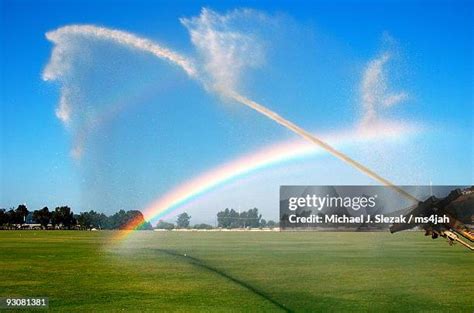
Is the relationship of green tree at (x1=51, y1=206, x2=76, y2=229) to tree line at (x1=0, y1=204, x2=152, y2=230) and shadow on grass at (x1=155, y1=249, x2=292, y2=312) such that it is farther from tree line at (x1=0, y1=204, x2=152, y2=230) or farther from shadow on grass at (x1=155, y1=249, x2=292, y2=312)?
shadow on grass at (x1=155, y1=249, x2=292, y2=312)

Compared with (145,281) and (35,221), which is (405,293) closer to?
(145,281)

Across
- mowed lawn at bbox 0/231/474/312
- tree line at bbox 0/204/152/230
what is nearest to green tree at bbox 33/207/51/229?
tree line at bbox 0/204/152/230

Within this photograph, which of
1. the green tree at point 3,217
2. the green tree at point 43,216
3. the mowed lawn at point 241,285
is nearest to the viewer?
the mowed lawn at point 241,285

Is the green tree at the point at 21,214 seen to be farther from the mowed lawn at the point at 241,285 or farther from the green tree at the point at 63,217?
the mowed lawn at the point at 241,285

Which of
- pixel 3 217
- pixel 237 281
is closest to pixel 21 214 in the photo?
pixel 3 217

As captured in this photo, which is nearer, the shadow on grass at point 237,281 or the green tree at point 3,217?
the shadow on grass at point 237,281

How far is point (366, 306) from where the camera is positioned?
16.2 metres

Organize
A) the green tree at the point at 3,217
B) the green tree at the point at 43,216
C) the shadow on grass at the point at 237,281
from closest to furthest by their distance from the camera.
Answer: the shadow on grass at the point at 237,281 < the green tree at the point at 3,217 < the green tree at the point at 43,216

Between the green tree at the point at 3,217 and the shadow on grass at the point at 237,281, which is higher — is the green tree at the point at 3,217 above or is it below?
above

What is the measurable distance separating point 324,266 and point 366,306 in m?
11.9

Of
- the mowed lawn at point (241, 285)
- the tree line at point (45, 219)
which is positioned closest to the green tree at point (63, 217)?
the tree line at point (45, 219)

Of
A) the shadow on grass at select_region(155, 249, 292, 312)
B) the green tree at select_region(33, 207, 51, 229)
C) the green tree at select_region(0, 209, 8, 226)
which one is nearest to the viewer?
the shadow on grass at select_region(155, 249, 292, 312)

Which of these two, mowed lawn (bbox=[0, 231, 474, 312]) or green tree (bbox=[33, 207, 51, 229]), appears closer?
mowed lawn (bbox=[0, 231, 474, 312])

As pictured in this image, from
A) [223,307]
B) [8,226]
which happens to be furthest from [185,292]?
[8,226]
